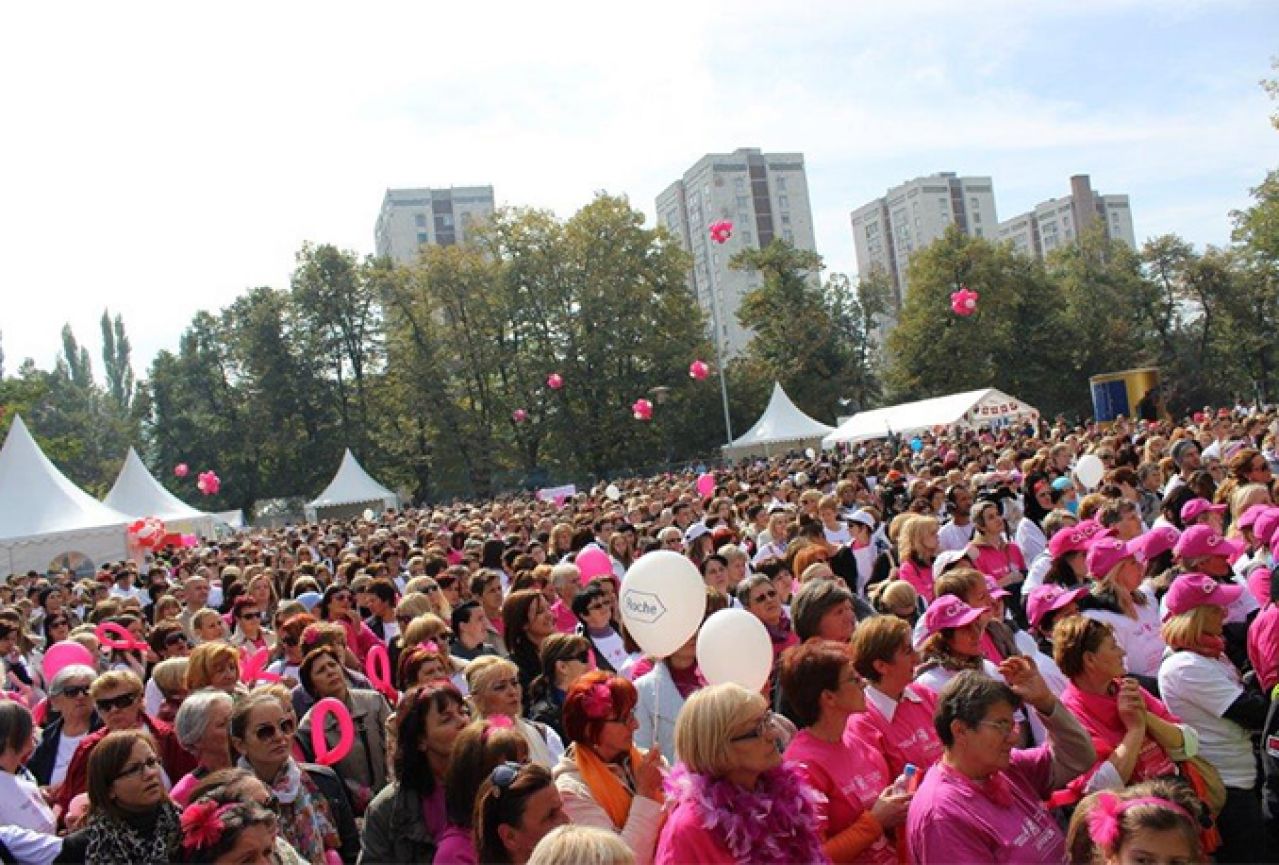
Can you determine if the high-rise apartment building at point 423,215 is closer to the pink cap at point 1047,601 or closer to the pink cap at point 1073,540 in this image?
the pink cap at point 1073,540

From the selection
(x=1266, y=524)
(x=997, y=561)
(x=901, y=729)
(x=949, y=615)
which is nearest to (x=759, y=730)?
(x=901, y=729)

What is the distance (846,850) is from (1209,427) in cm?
1391

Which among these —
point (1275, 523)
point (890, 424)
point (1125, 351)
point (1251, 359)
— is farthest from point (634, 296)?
point (1275, 523)

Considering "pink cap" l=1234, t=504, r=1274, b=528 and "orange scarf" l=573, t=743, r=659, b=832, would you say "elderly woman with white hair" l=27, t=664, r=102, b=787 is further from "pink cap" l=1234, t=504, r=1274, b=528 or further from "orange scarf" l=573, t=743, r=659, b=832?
"pink cap" l=1234, t=504, r=1274, b=528

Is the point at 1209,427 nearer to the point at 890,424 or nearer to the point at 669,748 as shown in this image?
the point at 669,748

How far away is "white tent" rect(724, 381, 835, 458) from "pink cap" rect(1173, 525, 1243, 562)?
30646mm

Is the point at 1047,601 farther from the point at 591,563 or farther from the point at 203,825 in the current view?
the point at 591,563

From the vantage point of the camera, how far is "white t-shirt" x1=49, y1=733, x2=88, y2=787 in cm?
498

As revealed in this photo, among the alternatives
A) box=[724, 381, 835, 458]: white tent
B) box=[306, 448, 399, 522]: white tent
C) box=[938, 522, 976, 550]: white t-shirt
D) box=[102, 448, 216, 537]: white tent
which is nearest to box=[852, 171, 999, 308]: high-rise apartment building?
box=[724, 381, 835, 458]: white tent

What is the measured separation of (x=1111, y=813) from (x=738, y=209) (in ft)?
275

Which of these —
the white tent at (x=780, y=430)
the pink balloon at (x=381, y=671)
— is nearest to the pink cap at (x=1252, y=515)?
the pink balloon at (x=381, y=671)

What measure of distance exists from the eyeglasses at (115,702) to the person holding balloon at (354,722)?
720 mm

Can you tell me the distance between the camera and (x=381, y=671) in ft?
22.4

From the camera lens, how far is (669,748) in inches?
177
